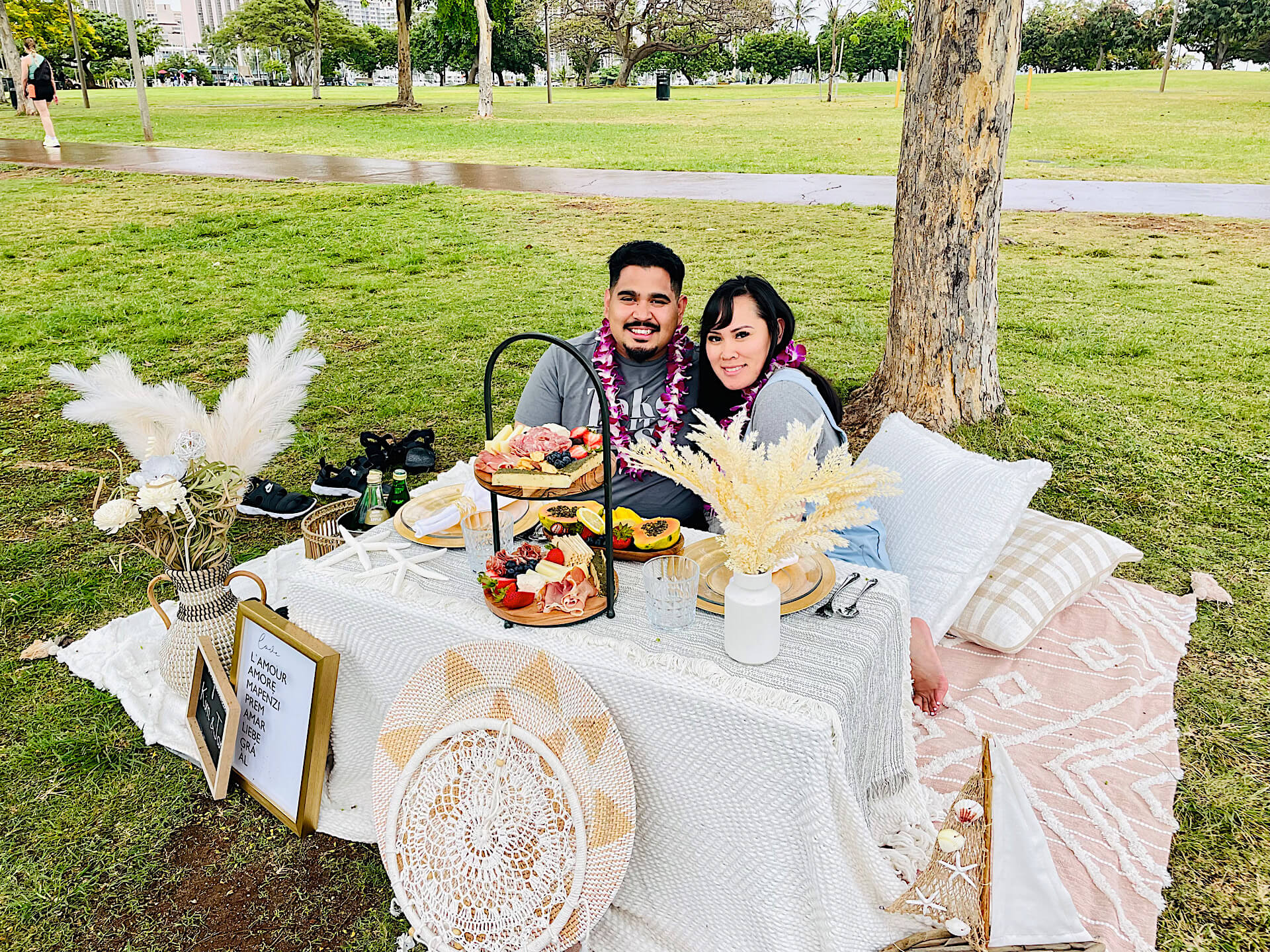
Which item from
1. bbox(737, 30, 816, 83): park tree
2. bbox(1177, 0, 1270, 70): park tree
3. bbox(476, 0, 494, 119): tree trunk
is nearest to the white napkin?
bbox(476, 0, 494, 119): tree trunk

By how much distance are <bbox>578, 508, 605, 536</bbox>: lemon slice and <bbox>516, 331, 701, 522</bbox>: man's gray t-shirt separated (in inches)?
30.2

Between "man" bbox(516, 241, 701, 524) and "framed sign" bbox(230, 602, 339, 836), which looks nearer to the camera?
"framed sign" bbox(230, 602, 339, 836)

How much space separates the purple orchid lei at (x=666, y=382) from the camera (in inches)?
121

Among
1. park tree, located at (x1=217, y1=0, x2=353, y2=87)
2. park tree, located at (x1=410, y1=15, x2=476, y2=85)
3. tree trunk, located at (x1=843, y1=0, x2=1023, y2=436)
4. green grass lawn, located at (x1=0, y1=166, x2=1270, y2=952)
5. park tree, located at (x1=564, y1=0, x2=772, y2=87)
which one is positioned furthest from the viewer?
park tree, located at (x1=410, y1=15, x2=476, y2=85)

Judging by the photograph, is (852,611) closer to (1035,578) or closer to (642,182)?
(1035,578)

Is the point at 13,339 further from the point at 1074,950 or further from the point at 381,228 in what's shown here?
the point at 1074,950

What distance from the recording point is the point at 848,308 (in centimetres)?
745

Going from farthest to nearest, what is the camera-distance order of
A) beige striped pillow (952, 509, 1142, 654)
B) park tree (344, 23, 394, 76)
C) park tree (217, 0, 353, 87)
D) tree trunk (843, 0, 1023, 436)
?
1. park tree (344, 23, 394, 76)
2. park tree (217, 0, 353, 87)
3. tree trunk (843, 0, 1023, 436)
4. beige striped pillow (952, 509, 1142, 654)

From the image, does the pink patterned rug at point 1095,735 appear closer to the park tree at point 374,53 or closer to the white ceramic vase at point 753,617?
the white ceramic vase at point 753,617

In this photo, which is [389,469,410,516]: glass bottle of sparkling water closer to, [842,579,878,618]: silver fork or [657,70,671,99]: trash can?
[842,579,878,618]: silver fork

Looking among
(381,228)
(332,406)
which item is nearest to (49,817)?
(332,406)

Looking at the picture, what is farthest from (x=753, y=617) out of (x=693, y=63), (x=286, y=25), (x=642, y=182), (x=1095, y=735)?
(x=693, y=63)

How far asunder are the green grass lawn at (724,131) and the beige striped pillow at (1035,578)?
1152cm

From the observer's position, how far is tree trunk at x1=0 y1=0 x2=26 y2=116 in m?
22.7
